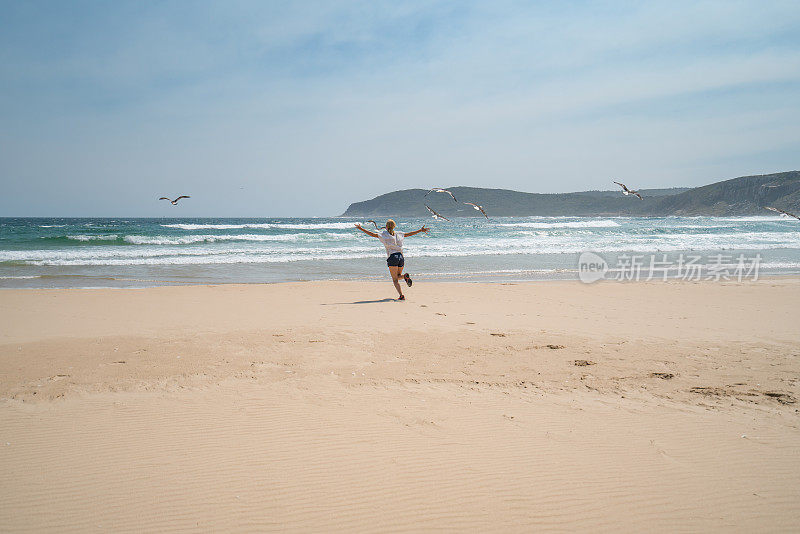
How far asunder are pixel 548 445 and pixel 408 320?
185 inches

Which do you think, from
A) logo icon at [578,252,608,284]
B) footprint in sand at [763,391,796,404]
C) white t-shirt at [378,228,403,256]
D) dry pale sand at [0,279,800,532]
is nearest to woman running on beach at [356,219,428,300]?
white t-shirt at [378,228,403,256]

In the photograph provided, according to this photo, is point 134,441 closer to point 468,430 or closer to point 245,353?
point 245,353

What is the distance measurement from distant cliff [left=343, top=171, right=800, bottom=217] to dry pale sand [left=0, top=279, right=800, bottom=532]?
6869cm

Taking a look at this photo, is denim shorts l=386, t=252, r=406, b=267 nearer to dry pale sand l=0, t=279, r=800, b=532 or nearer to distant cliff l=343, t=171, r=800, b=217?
dry pale sand l=0, t=279, r=800, b=532

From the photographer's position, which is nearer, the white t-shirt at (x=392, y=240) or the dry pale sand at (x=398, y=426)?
the dry pale sand at (x=398, y=426)

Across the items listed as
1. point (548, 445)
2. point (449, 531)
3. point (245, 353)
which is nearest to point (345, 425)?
point (449, 531)

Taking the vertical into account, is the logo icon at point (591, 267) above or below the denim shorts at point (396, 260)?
below

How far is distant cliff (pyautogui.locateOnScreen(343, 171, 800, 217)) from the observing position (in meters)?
79.9

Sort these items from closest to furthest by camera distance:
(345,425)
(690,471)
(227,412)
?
1. (690,471)
2. (345,425)
3. (227,412)

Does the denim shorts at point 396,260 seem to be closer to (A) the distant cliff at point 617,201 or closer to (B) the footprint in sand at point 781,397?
(B) the footprint in sand at point 781,397

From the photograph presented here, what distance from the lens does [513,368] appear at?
554 cm

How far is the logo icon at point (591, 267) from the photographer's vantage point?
14.7 m

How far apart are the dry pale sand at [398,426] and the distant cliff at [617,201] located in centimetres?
6869

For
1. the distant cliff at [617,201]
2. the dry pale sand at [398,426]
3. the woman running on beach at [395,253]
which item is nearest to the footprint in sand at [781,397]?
the dry pale sand at [398,426]
